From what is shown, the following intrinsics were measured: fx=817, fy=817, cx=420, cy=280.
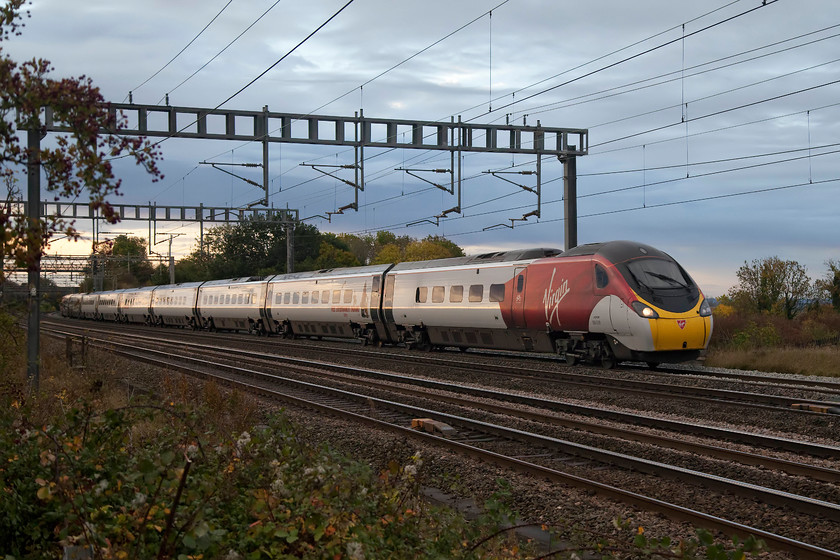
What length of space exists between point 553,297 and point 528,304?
3.32 feet

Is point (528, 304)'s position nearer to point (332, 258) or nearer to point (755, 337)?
point (755, 337)

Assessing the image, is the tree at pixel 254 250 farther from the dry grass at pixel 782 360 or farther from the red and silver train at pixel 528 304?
the dry grass at pixel 782 360

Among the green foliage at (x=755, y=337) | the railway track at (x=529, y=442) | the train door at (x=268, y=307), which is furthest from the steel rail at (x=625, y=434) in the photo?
the train door at (x=268, y=307)

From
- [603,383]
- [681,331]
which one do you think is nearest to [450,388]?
[603,383]

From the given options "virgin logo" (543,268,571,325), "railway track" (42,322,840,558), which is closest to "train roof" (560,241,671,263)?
"virgin logo" (543,268,571,325)

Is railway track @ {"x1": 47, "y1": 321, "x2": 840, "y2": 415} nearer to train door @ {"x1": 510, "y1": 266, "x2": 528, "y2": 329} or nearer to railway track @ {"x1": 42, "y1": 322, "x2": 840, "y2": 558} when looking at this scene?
train door @ {"x1": 510, "y1": 266, "x2": 528, "y2": 329}

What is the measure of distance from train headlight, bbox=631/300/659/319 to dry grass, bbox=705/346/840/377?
Answer: 517 cm

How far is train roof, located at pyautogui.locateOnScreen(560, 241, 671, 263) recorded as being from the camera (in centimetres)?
1883

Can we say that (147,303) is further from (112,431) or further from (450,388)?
(112,431)

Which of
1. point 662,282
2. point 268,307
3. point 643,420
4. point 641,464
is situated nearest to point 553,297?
point 662,282

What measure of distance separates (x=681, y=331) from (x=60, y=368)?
14.4 metres

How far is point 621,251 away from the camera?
18969mm

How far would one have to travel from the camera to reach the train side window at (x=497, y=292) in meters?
22.0

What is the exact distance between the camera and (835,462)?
368 inches
